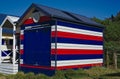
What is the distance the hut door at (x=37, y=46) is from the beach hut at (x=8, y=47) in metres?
1.09

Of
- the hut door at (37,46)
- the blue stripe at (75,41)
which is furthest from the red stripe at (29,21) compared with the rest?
the blue stripe at (75,41)

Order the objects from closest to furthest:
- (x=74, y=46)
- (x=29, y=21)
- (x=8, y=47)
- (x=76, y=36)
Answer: (x=74, y=46), (x=76, y=36), (x=29, y=21), (x=8, y=47)

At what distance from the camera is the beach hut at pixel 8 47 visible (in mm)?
18294

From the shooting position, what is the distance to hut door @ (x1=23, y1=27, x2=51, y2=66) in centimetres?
1605

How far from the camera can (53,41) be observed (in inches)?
610

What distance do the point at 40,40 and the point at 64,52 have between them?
2.06 meters

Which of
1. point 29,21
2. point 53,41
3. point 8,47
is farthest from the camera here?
point 8,47

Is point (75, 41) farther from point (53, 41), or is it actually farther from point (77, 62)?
point (53, 41)

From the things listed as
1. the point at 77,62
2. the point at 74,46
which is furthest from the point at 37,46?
the point at 77,62

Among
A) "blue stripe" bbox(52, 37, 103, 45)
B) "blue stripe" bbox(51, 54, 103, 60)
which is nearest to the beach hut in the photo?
"blue stripe" bbox(51, 54, 103, 60)

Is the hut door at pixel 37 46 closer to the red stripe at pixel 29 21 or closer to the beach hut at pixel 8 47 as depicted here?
the red stripe at pixel 29 21

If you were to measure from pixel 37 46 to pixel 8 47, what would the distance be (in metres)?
6.08

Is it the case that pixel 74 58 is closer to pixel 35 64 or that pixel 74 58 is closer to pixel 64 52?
pixel 64 52

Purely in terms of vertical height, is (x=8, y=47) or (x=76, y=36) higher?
(x=76, y=36)
